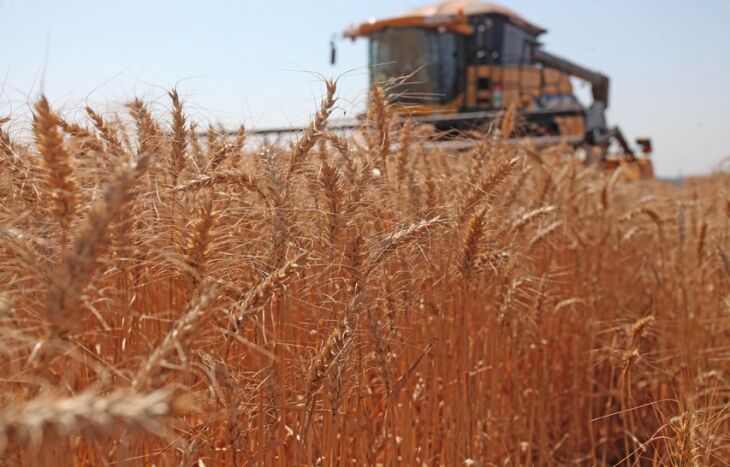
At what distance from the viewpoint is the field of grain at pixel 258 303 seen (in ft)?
2.48

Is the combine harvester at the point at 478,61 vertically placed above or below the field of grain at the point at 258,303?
above

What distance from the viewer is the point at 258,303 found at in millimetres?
1082

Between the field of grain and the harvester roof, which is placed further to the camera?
the harvester roof

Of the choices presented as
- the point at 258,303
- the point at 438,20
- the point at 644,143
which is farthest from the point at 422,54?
the point at 258,303

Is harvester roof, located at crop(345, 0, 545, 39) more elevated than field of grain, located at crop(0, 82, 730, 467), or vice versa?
harvester roof, located at crop(345, 0, 545, 39)

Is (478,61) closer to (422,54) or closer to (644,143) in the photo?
(422,54)

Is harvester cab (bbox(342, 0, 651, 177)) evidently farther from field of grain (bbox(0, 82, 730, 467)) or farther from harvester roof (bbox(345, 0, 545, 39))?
field of grain (bbox(0, 82, 730, 467))

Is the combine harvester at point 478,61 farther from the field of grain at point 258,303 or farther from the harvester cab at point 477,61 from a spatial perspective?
the field of grain at point 258,303

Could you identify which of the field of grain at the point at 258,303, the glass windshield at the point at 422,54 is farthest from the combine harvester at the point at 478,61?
the field of grain at the point at 258,303

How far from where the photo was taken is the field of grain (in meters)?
0.76

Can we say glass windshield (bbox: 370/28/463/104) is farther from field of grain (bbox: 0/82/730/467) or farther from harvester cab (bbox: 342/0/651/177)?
field of grain (bbox: 0/82/730/467)

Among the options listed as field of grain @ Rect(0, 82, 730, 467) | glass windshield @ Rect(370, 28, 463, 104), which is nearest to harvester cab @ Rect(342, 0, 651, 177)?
glass windshield @ Rect(370, 28, 463, 104)

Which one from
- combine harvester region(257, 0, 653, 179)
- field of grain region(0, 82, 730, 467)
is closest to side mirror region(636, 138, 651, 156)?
combine harvester region(257, 0, 653, 179)

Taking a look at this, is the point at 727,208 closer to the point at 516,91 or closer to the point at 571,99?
the point at 516,91
